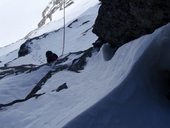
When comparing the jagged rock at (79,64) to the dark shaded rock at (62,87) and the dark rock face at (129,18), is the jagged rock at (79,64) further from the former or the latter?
→ the dark shaded rock at (62,87)

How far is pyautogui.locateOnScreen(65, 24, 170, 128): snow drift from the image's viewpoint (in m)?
8.47

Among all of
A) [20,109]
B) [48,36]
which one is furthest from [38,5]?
[20,109]

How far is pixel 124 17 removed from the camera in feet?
38.6

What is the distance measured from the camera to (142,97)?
29.1 ft

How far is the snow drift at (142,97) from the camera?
8466 millimetres

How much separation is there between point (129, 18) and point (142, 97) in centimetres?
322

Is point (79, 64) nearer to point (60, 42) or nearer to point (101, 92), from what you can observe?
point (101, 92)

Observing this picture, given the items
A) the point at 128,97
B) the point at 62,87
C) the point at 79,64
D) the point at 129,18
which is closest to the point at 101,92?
the point at 128,97

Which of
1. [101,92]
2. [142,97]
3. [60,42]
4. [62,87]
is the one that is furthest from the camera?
[60,42]

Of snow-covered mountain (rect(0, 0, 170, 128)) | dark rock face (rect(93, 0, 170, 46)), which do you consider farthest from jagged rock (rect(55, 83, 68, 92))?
dark rock face (rect(93, 0, 170, 46))

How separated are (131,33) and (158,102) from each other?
3.44 m

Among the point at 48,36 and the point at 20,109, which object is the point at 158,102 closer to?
the point at 20,109

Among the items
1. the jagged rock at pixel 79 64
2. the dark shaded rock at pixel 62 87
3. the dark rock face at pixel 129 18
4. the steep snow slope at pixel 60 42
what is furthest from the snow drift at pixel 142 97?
the steep snow slope at pixel 60 42

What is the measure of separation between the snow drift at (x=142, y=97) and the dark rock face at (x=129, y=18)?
794 millimetres
